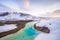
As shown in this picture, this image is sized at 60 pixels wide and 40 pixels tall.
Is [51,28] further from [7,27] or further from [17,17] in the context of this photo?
[7,27]

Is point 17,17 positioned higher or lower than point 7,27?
higher

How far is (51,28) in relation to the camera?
1.46 meters

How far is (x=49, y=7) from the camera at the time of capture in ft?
5.01

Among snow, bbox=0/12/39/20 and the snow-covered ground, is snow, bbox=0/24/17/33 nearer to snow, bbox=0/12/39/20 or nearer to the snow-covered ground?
snow, bbox=0/12/39/20

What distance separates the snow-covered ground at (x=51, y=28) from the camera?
1419 mm

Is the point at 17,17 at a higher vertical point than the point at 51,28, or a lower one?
higher

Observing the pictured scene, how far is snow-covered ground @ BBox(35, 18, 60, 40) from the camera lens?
4.66ft

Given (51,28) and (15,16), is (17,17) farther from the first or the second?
(51,28)

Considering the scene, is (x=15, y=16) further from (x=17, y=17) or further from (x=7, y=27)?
(x=7, y=27)

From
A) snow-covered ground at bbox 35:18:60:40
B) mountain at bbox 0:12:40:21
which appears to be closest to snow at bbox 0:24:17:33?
mountain at bbox 0:12:40:21

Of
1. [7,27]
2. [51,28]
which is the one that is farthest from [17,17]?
[51,28]

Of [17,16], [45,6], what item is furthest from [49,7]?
[17,16]

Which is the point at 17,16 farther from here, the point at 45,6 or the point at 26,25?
the point at 45,6

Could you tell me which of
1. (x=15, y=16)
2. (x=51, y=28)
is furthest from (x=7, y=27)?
(x=51, y=28)
